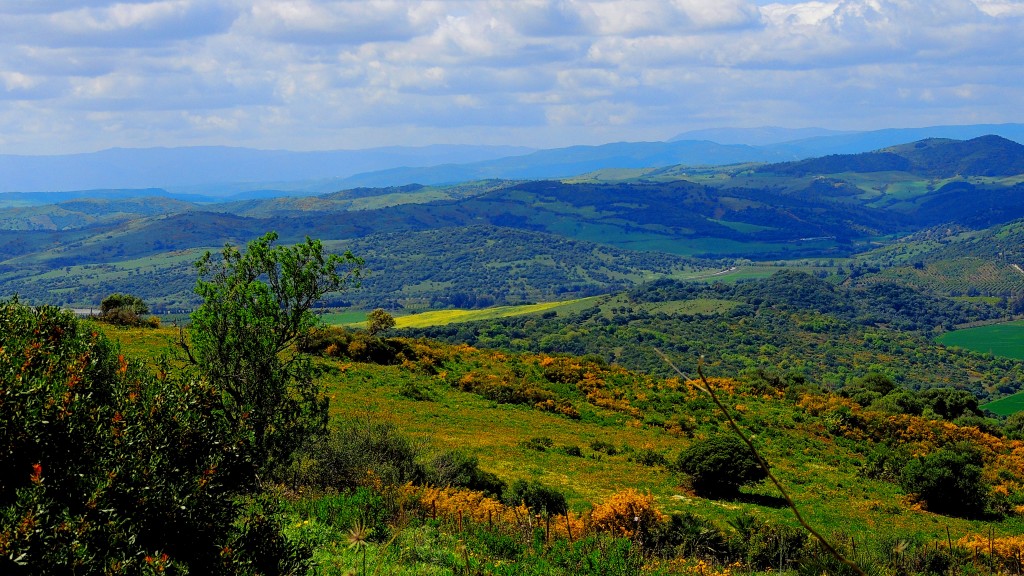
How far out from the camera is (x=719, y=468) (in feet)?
82.6

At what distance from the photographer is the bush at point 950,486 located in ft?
85.6

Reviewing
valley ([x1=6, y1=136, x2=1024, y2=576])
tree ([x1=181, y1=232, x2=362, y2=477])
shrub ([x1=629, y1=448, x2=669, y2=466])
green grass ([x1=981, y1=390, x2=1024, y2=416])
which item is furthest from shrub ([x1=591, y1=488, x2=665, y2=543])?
green grass ([x1=981, y1=390, x2=1024, y2=416])

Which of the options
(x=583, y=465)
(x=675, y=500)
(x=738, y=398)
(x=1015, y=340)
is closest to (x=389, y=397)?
(x=583, y=465)

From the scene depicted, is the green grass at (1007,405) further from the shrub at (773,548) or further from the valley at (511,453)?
the shrub at (773,548)

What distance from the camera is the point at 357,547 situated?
12.3 metres

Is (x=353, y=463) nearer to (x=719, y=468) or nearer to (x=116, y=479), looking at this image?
(x=116, y=479)

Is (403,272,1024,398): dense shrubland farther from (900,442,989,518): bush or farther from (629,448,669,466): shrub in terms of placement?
(900,442,989,518): bush

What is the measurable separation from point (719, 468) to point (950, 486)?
8.42 meters

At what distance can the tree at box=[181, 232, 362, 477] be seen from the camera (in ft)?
50.0

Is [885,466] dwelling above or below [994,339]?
above

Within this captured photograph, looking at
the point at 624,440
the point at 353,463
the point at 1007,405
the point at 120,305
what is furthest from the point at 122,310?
the point at 1007,405

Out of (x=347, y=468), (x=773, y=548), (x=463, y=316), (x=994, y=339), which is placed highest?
(x=347, y=468)

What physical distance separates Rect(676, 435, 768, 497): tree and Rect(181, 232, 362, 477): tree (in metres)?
14.5

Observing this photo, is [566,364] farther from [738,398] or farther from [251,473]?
[251,473]
